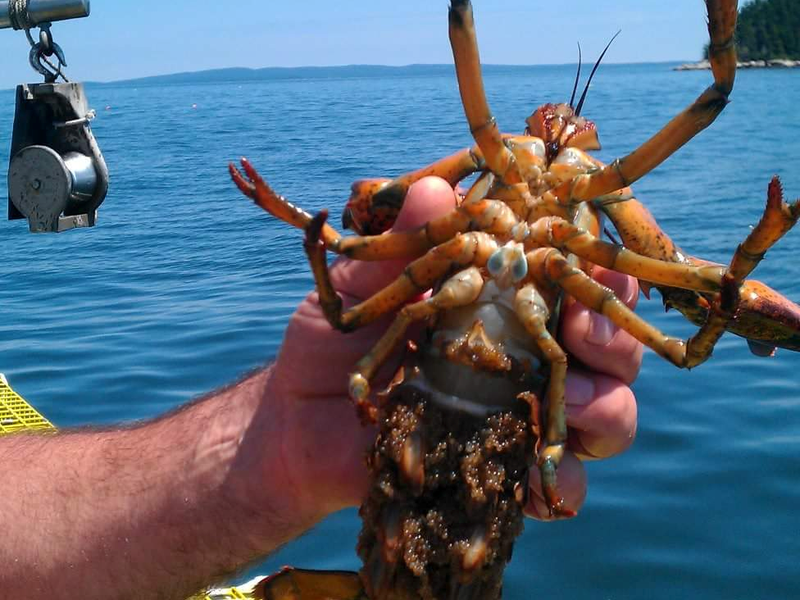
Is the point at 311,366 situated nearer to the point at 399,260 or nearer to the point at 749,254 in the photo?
the point at 399,260

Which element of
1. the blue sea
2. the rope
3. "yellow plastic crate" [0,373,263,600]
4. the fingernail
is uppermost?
the rope

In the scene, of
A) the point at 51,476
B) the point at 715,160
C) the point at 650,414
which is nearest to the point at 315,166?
the point at 715,160

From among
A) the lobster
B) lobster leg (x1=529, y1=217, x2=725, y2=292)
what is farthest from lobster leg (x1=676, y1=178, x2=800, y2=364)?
lobster leg (x1=529, y1=217, x2=725, y2=292)

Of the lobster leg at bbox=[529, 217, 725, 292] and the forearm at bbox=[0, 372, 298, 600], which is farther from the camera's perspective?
the forearm at bbox=[0, 372, 298, 600]

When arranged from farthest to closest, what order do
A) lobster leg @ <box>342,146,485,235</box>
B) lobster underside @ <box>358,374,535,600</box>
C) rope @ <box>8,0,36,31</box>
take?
rope @ <box>8,0,36,31</box> < lobster leg @ <box>342,146,485,235</box> < lobster underside @ <box>358,374,535,600</box>

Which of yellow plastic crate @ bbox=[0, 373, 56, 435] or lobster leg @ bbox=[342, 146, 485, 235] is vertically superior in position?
lobster leg @ bbox=[342, 146, 485, 235]

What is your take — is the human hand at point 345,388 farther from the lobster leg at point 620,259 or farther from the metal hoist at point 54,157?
the metal hoist at point 54,157

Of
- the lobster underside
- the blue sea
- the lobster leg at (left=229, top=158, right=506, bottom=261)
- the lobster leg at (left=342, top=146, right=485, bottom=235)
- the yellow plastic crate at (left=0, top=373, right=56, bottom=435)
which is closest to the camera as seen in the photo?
the lobster underside

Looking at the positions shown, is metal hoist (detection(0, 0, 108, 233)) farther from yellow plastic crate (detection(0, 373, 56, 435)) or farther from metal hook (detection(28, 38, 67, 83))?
yellow plastic crate (detection(0, 373, 56, 435))
